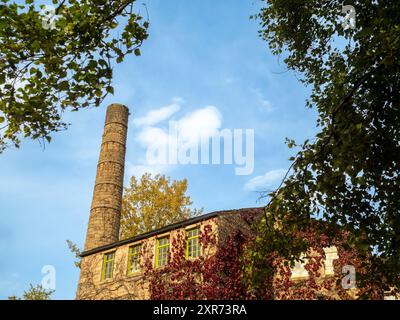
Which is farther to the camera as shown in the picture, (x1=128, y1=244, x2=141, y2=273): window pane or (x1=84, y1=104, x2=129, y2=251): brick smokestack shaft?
(x1=84, y1=104, x2=129, y2=251): brick smokestack shaft

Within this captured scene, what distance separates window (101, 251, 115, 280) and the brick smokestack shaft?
468cm

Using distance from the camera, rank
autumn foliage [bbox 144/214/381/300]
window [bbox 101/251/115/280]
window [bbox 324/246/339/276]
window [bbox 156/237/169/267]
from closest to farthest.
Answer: autumn foliage [bbox 144/214/381/300] → window [bbox 324/246/339/276] → window [bbox 156/237/169/267] → window [bbox 101/251/115/280]

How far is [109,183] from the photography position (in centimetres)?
3147

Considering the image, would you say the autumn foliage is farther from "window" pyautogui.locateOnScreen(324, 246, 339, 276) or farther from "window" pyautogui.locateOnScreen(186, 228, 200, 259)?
"window" pyautogui.locateOnScreen(186, 228, 200, 259)

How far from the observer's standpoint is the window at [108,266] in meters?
24.0

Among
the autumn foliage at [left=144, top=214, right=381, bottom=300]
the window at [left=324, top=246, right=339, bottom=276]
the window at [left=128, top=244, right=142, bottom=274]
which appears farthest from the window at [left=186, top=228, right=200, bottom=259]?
the window at [left=324, top=246, right=339, bottom=276]

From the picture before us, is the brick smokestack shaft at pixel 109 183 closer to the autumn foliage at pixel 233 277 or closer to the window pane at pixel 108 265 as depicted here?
the window pane at pixel 108 265

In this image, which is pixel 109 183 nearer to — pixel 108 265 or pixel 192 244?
pixel 108 265

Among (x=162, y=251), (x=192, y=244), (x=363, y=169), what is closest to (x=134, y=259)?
(x=162, y=251)

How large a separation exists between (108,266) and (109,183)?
27.6ft

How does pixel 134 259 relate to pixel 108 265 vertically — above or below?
above

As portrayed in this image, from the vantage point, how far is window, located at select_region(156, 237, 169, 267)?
2161 centimetres

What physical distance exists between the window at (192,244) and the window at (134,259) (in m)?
3.27
